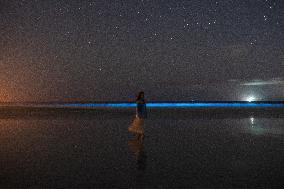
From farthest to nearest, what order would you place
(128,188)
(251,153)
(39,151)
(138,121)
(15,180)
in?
(138,121)
(39,151)
(251,153)
(15,180)
(128,188)

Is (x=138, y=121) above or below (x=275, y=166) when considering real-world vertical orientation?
above

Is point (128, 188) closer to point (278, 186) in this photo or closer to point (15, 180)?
point (15, 180)

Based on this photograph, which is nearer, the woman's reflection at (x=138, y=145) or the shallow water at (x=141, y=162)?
the shallow water at (x=141, y=162)

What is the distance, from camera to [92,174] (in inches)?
256

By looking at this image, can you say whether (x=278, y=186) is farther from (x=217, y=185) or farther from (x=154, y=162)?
(x=154, y=162)

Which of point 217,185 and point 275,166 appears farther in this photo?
point 275,166

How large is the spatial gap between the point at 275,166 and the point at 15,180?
5673 mm

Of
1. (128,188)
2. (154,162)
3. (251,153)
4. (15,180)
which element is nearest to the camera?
(128,188)

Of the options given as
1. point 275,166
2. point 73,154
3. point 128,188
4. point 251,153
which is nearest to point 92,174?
point 128,188

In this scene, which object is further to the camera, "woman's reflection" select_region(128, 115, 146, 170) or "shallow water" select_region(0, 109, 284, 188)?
"woman's reflection" select_region(128, 115, 146, 170)

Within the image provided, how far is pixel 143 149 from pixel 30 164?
3412 millimetres

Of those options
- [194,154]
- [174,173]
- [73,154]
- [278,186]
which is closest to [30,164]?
[73,154]

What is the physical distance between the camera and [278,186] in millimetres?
5535

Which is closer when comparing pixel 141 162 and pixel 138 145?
pixel 141 162
